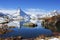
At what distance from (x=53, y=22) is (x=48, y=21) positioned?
116 centimetres

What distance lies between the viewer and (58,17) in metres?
17.1

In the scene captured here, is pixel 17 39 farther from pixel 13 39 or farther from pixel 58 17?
pixel 58 17

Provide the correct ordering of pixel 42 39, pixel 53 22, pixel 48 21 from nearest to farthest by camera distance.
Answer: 1. pixel 42 39
2. pixel 53 22
3. pixel 48 21

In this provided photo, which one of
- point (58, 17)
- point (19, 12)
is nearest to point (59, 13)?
point (58, 17)

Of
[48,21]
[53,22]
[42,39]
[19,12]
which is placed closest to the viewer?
[42,39]

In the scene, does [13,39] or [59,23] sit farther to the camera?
[59,23]

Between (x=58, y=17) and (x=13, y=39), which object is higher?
(x=58, y=17)

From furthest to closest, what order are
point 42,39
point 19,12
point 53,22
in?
point 19,12 → point 53,22 → point 42,39

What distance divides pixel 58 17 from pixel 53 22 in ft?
3.28

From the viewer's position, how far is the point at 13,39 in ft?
22.1

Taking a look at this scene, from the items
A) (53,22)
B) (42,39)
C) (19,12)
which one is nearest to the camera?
(42,39)

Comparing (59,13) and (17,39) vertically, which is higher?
(59,13)

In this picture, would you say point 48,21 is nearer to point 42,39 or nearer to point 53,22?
point 53,22

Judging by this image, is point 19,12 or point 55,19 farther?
point 19,12
